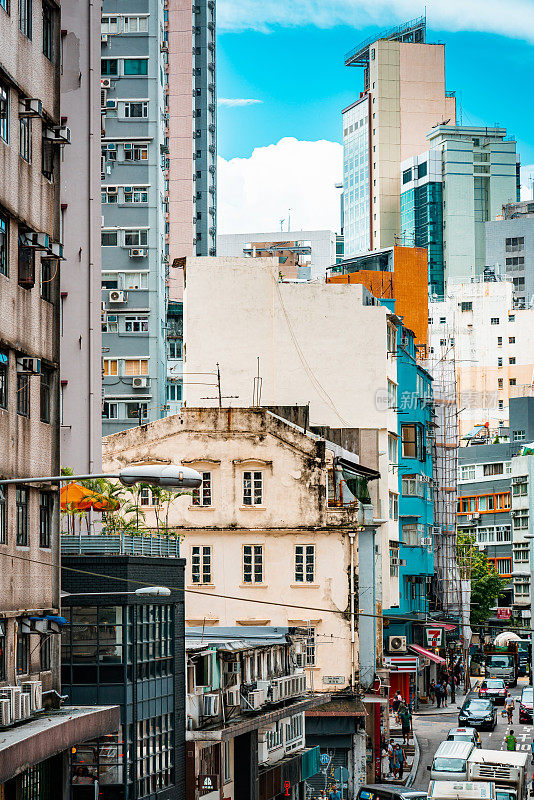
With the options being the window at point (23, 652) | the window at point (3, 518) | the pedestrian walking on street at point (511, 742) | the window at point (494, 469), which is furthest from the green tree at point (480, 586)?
the window at point (3, 518)

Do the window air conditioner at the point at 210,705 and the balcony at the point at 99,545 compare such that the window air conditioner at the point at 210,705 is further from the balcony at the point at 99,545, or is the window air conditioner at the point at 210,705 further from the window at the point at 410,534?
the window at the point at 410,534

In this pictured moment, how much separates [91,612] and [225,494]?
21879mm

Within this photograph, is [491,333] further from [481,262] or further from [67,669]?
[67,669]

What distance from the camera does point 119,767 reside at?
29.7 metres

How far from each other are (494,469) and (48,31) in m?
111

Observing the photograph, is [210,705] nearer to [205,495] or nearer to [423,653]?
[205,495]

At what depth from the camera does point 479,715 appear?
65.2 meters

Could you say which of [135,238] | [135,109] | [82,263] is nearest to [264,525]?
[82,263]

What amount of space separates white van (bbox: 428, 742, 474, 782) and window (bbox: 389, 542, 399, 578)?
1767 cm

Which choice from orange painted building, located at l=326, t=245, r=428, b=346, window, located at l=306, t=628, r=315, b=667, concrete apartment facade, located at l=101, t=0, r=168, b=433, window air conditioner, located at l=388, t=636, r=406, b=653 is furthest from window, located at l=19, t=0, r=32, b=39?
orange painted building, located at l=326, t=245, r=428, b=346

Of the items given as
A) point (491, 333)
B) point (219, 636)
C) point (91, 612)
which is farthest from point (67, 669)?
point (491, 333)

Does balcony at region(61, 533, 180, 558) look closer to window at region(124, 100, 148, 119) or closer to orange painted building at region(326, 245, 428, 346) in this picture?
window at region(124, 100, 148, 119)

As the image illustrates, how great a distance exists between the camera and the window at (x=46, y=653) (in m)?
25.3

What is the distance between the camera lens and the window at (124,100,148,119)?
84.2 m
